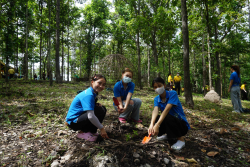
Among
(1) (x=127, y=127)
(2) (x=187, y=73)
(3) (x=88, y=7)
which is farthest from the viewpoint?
(3) (x=88, y=7)

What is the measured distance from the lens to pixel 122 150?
2324 mm

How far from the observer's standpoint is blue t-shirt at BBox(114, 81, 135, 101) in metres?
3.58

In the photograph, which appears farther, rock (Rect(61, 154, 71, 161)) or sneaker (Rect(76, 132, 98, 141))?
sneaker (Rect(76, 132, 98, 141))

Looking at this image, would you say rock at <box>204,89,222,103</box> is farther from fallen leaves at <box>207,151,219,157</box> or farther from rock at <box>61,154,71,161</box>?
rock at <box>61,154,71,161</box>

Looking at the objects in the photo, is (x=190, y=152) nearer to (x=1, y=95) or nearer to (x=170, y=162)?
(x=170, y=162)

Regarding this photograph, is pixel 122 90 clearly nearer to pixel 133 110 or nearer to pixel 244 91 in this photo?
pixel 133 110

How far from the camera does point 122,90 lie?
369 cm

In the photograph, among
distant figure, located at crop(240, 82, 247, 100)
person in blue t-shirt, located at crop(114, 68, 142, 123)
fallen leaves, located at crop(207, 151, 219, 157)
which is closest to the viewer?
fallen leaves, located at crop(207, 151, 219, 157)

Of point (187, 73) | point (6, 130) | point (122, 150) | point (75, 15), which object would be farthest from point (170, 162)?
point (75, 15)

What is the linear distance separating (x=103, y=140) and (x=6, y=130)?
7.15 feet

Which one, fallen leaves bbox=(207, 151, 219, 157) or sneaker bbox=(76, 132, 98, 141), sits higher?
sneaker bbox=(76, 132, 98, 141)

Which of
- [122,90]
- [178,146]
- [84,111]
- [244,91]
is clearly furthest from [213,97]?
[84,111]

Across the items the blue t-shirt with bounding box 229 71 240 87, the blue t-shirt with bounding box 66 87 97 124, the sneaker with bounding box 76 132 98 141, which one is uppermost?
the blue t-shirt with bounding box 229 71 240 87

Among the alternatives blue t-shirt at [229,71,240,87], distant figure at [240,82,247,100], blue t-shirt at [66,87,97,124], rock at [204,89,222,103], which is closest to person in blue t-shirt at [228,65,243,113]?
blue t-shirt at [229,71,240,87]
